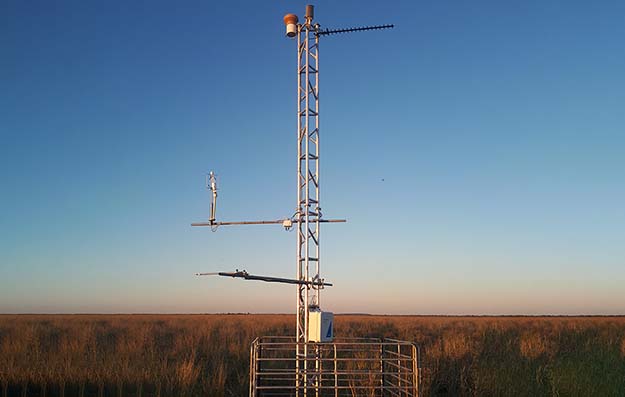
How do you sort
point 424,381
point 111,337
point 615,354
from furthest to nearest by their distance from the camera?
point 111,337 < point 615,354 < point 424,381

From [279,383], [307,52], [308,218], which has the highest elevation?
[307,52]

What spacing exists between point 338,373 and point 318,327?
7.53 ft

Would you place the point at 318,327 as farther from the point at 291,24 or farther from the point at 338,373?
the point at 291,24

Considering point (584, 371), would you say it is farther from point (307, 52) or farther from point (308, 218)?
point (307, 52)

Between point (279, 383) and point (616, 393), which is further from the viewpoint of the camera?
point (279, 383)

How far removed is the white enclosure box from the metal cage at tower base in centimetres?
18

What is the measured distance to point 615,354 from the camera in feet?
70.4

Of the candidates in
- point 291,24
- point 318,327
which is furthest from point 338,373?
point 291,24

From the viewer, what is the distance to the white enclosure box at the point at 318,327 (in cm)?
1248

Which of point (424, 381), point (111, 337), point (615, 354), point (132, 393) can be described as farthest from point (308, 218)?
point (111, 337)

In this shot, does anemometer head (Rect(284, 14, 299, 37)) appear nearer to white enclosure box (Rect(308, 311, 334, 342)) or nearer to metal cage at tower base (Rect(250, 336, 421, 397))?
white enclosure box (Rect(308, 311, 334, 342))

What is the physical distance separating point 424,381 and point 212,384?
5758 millimetres

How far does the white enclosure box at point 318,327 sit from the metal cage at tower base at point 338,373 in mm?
185

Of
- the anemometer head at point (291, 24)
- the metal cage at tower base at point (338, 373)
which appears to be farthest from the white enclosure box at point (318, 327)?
the anemometer head at point (291, 24)
